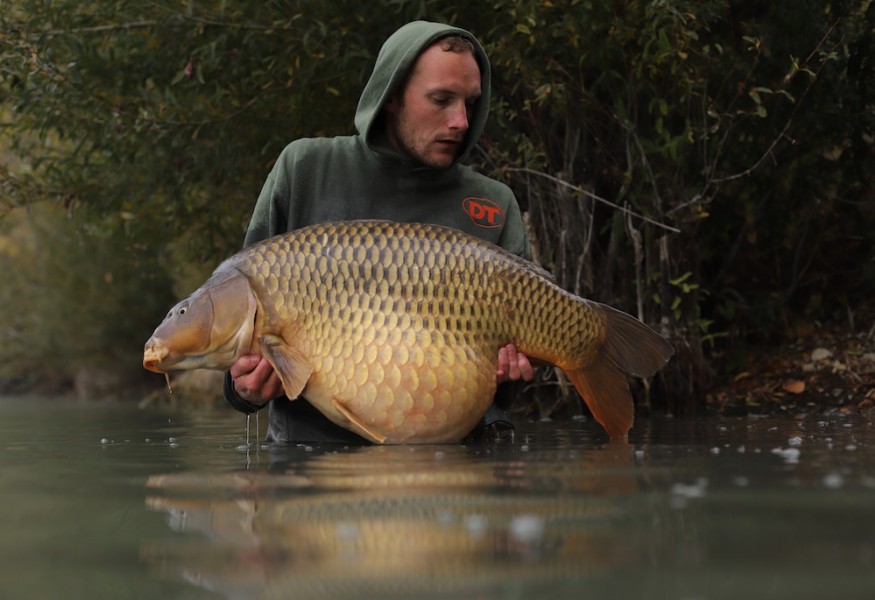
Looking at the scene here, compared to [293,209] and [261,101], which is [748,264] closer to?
[261,101]

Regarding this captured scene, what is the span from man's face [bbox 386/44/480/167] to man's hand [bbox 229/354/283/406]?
2.90 feet

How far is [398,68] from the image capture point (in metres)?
3.56

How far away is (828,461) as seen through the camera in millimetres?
2547

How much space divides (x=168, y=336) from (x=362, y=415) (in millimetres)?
513

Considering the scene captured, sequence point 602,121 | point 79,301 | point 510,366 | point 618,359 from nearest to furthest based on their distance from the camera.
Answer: point 510,366 → point 618,359 → point 602,121 → point 79,301

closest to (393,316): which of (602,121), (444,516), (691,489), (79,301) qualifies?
(691,489)

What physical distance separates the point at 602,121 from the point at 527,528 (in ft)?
13.1

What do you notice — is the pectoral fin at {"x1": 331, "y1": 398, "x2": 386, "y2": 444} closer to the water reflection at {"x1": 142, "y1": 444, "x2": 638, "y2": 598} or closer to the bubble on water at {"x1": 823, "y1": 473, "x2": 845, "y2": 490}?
the water reflection at {"x1": 142, "y1": 444, "x2": 638, "y2": 598}

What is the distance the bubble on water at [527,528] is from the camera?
1.62 meters

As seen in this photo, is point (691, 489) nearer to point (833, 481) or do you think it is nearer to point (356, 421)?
point (833, 481)

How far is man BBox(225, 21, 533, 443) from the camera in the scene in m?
3.54

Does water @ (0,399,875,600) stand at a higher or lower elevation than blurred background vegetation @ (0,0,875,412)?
lower

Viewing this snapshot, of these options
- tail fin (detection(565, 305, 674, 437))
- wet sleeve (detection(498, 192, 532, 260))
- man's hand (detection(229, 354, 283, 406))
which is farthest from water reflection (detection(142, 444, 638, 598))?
wet sleeve (detection(498, 192, 532, 260))

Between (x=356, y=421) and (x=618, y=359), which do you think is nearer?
(x=356, y=421)
